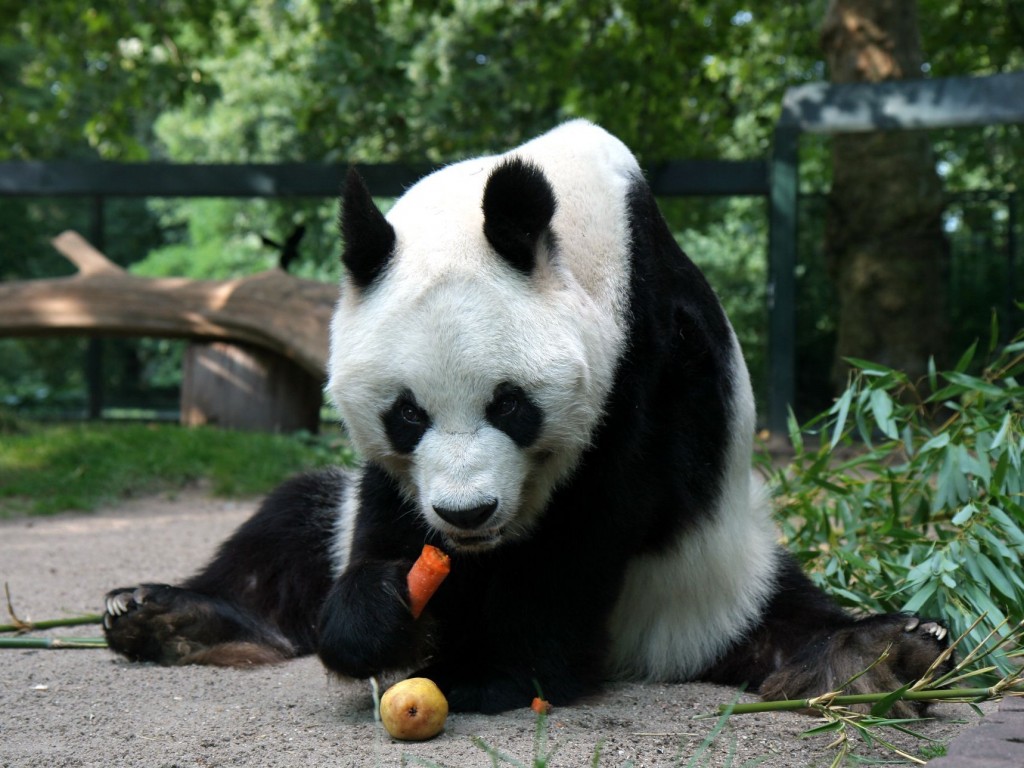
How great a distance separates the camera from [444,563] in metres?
2.73

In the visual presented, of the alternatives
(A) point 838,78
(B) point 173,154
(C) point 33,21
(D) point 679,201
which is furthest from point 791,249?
(B) point 173,154

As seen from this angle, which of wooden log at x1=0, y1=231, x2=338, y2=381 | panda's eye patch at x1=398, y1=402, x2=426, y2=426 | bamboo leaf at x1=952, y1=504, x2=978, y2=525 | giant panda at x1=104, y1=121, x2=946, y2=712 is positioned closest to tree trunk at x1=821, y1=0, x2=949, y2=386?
wooden log at x1=0, y1=231, x2=338, y2=381

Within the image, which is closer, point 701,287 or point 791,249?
point 701,287

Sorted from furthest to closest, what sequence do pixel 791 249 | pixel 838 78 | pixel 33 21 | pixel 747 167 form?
pixel 33 21 → pixel 747 167 → pixel 838 78 → pixel 791 249

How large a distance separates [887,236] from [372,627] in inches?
256

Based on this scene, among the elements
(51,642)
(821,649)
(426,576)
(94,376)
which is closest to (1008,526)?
(821,649)

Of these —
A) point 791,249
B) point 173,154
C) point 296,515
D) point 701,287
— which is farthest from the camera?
point 173,154

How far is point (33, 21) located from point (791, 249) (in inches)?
301

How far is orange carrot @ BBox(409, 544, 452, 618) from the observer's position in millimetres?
2729

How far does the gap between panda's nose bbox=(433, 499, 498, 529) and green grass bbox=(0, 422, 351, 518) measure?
14.2ft

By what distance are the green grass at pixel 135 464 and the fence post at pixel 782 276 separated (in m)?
2.87

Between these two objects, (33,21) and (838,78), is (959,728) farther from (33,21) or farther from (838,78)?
(33,21)

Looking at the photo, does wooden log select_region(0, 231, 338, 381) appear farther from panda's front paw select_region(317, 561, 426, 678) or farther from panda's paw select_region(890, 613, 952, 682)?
panda's paw select_region(890, 613, 952, 682)

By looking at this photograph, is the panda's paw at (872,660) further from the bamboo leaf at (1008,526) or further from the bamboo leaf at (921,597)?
the bamboo leaf at (1008,526)
